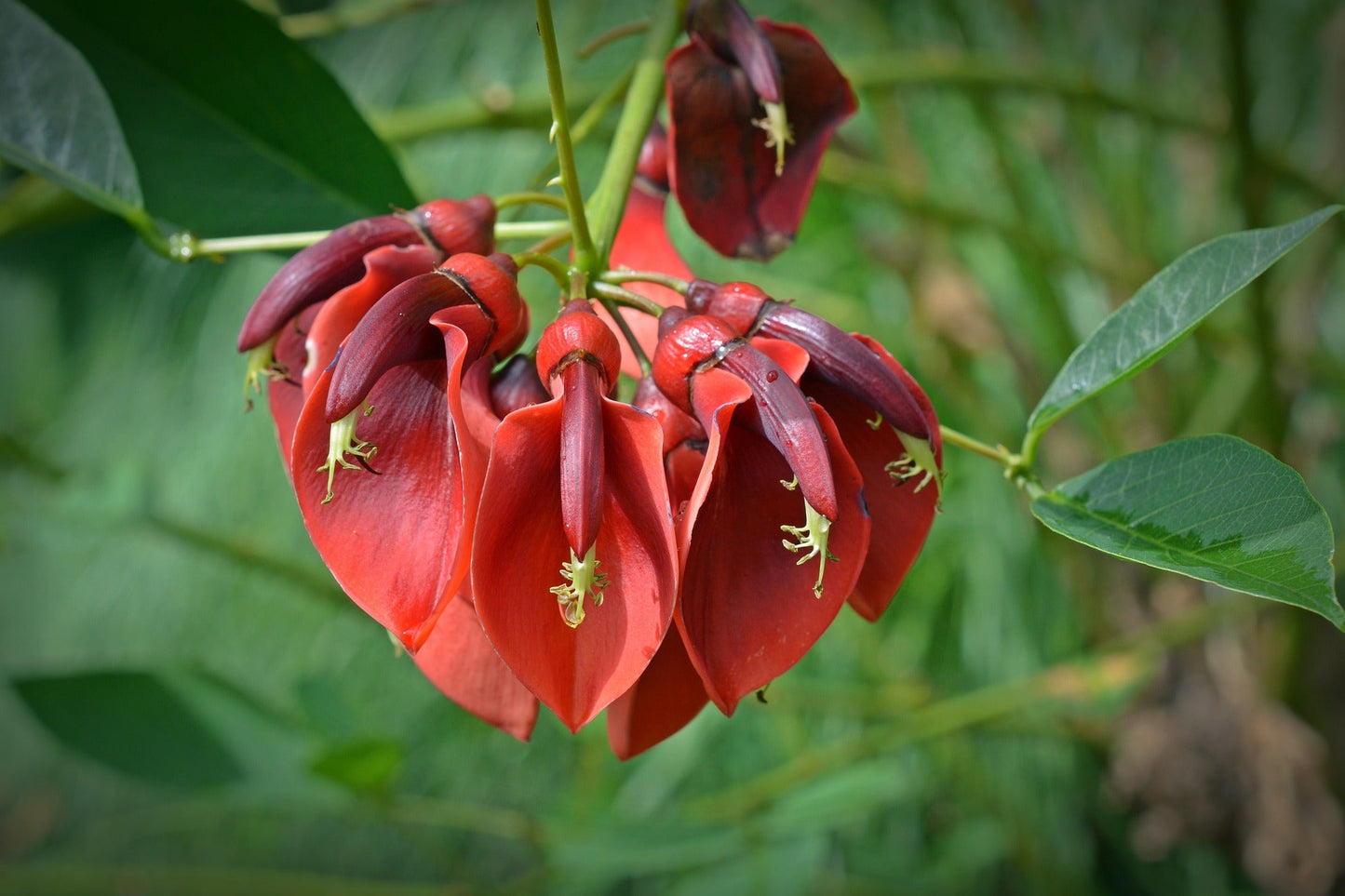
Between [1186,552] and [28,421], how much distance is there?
145 cm

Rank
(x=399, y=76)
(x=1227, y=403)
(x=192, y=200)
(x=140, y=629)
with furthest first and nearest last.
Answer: (x=140, y=629), (x=399, y=76), (x=1227, y=403), (x=192, y=200)

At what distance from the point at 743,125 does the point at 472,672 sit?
17 cm

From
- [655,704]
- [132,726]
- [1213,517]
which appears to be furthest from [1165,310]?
[132,726]

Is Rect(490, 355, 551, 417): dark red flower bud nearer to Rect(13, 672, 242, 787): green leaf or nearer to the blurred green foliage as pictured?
the blurred green foliage

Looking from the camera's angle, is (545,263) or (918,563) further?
(918,563)

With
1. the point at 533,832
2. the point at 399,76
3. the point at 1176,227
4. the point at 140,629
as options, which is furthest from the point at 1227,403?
the point at 140,629

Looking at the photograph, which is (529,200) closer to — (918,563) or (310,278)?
(310,278)

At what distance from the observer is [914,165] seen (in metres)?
0.89

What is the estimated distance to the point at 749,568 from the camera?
20 centimetres

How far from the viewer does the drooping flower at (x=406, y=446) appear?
184mm

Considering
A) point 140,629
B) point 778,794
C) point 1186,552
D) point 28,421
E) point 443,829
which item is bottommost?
point 443,829

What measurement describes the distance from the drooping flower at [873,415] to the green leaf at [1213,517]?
0.04m

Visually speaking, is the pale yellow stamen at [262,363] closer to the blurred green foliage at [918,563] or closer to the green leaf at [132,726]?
the blurred green foliage at [918,563]

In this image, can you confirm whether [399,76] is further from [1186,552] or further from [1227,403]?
[1186,552]
